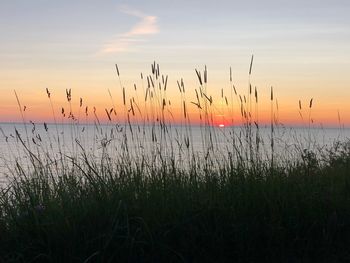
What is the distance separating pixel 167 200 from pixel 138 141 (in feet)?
5.38

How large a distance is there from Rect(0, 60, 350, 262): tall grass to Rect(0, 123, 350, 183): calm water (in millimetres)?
19

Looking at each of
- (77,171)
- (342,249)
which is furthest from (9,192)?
(342,249)

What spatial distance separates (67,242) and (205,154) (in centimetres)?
260

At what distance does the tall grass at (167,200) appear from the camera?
4648 mm

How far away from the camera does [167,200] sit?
17.1 ft

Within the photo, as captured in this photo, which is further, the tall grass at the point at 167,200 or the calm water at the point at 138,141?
the calm water at the point at 138,141

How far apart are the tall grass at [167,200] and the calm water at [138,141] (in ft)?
0.06

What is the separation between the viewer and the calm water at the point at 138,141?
653 centimetres

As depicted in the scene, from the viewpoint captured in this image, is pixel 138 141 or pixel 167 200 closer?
pixel 167 200

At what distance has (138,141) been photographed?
21.9ft

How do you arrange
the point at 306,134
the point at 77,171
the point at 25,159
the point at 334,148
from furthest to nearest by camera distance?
the point at 334,148, the point at 306,134, the point at 25,159, the point at 77,171

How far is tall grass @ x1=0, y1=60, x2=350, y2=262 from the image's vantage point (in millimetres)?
4648

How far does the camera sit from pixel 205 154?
6660 mm

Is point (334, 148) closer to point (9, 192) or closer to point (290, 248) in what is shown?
point (290, 248)
